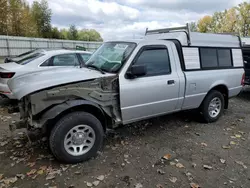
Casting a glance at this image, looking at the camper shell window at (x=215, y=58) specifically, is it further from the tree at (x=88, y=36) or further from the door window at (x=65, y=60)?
the tree at (x=88, y=36)

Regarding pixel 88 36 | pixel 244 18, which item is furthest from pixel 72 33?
pixel 244 18

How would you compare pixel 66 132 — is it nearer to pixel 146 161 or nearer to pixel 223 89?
pixel 146 161

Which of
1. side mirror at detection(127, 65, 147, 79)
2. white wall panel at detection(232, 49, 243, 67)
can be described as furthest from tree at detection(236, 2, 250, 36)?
side mirror at detection(127, 65, 147, 79)

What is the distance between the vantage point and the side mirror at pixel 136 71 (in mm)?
3840

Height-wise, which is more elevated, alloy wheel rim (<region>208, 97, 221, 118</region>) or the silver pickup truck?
the silver pickup truck

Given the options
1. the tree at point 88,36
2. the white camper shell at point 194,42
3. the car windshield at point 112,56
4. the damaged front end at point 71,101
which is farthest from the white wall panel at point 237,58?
the tree at point 88,36

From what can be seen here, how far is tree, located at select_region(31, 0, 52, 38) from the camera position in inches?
1673

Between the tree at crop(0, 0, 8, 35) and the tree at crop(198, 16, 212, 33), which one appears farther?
the tree at crop(198, 16, 212, 33)

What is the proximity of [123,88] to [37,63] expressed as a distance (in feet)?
12.0

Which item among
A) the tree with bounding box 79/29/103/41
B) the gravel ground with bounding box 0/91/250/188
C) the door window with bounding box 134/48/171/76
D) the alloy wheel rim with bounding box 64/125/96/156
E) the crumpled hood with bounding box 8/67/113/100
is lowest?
the gravel ground with bounding box 0/91/250/188

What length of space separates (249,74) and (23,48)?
20258 mm

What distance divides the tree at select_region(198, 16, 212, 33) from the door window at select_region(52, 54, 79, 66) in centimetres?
4614

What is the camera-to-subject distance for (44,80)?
348cm

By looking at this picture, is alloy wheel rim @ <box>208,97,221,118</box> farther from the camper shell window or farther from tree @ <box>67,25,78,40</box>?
tree @ <box>67,25,78,40</box>
